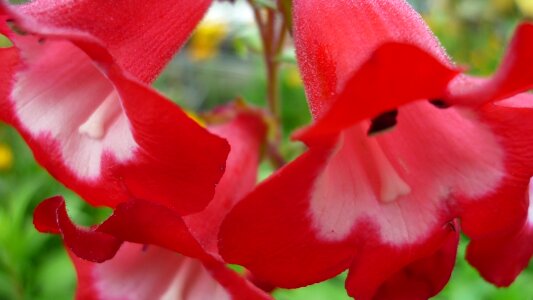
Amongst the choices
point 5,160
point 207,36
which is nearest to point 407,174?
point 5,160

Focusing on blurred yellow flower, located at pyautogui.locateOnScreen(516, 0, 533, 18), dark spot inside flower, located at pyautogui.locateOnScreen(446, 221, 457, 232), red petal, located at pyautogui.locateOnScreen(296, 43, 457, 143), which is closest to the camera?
red petal, located at pyautogui.locateOnScreen(296, 43, 457, 143)

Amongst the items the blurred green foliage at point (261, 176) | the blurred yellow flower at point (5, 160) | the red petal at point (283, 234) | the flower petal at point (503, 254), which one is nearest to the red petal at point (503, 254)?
the flower petal at point (503, 254)

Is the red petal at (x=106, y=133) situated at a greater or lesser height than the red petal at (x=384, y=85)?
lesser

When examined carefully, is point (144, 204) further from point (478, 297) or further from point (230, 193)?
point (478, 297)

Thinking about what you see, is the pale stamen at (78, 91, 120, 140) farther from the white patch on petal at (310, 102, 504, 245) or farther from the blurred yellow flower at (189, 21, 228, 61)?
the blurred yellow flower at (189, 21, 228, 61)

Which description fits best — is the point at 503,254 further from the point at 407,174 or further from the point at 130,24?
the point at 130,24

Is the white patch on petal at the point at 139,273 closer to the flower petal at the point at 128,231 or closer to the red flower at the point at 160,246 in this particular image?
the red flower at the point at 160,246

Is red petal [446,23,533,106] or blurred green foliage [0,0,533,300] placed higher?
red petal [446,23,533,106]

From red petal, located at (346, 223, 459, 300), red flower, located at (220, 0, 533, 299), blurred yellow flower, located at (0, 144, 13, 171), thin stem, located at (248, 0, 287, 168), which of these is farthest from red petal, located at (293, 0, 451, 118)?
blurred yellow flower, located at (0, 144, 13, 171)
